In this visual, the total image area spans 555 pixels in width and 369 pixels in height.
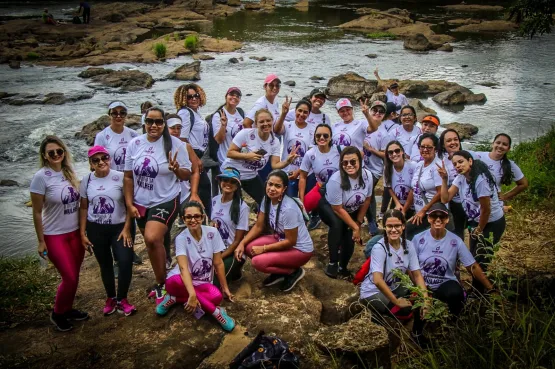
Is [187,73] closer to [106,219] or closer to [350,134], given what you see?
[350,134]

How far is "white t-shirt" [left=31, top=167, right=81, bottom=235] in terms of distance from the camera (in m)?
5.20

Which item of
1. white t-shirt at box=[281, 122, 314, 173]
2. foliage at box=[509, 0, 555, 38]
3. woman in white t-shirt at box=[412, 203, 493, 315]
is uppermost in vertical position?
foliage at box=[509, 0, 555, 38]

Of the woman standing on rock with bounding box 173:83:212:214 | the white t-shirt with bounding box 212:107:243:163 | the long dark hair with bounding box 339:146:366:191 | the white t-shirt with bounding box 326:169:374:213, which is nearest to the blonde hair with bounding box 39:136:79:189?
the woman standing on rock with bounding box 173:83:212:214

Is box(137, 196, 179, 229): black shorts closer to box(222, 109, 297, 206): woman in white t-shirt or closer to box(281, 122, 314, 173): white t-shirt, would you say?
box(222, 109, 297, 206): woman in white t-shirt

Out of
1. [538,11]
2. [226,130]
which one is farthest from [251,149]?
[538,11]

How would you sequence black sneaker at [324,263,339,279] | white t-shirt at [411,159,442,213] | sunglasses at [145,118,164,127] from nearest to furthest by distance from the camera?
1. sunglasses at [145,118,164,127]
2. white t-shirt at [411,159,442,213]
3. black sneaker at [324,263,339,279]

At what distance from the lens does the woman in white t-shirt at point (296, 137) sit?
757cm

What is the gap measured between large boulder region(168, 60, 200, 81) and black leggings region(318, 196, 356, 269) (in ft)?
50.9

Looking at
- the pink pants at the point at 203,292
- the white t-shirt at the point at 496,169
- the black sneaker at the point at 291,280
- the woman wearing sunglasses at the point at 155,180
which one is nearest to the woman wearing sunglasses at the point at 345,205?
the black sneaker at the point at 291,280

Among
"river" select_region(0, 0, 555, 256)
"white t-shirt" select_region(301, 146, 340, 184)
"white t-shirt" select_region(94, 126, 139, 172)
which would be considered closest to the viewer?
"white t-shirt" select_region(94, 126, 139, 172)

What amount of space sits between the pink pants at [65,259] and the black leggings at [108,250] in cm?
16

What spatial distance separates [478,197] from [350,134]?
2.48 meters

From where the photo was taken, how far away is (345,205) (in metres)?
6.44

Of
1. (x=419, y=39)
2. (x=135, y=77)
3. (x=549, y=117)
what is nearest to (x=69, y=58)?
(x=135, y=77)
